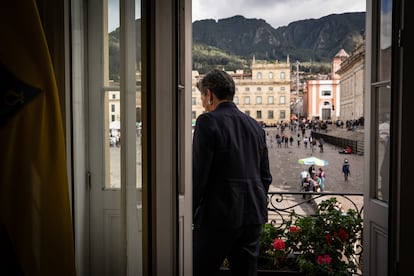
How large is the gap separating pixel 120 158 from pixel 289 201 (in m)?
2.69

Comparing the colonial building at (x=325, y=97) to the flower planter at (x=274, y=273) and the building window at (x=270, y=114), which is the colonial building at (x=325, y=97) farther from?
the flower planter at (x=274, y=273)

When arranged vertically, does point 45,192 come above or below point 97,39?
below

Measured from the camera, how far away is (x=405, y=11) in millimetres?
1491

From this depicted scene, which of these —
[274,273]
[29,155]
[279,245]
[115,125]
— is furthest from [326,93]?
[29,155]

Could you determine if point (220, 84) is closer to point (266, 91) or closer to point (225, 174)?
point (225, 174)

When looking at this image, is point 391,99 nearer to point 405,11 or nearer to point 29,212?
point 405,11

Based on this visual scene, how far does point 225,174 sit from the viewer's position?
1.66 m

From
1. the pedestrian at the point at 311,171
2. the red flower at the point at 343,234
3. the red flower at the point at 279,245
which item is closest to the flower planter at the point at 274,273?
the red flower at the point at 279,245

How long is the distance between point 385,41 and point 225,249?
1194mm

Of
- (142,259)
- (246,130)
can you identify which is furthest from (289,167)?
(142,259)

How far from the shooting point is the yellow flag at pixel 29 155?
1.82 ft

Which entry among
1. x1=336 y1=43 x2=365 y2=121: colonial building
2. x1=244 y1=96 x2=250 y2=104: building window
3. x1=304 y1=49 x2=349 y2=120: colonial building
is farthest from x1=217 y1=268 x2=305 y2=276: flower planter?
x1=244 y1=96 x2=250 y2=104: building window

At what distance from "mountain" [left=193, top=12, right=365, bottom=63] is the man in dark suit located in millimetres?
3074

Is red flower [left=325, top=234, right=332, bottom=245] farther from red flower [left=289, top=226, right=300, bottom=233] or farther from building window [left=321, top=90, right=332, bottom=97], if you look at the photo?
building window [left=321, top=90, right=332, bottom=97]
